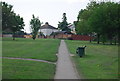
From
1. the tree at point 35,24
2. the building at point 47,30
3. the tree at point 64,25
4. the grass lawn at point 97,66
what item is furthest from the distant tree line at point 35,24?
the grass lawn at point 97,66

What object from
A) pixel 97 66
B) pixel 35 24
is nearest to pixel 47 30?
pixel 35 24

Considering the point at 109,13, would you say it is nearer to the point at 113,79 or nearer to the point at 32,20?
the point at 113,79

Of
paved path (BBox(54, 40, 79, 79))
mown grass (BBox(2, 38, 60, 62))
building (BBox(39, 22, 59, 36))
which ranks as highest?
building (BBox(39, 22, 59, 36))

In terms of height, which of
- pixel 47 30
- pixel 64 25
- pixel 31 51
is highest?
pixel 64 25

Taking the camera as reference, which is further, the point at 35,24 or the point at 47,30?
the point at 47,30

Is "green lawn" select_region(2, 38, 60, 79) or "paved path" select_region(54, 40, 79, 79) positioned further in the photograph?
"paved path" select_region(54, 40, 79, 79)

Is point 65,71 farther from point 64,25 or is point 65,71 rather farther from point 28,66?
point 64,25

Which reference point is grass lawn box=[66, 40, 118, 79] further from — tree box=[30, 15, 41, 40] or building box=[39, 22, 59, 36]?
building box=[39, 22, 59, 36]

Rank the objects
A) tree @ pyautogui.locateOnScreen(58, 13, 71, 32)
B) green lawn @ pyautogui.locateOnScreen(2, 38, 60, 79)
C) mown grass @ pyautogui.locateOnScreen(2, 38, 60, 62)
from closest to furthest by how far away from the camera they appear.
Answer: green lawn @ pyautogui.locateOnScreen(2, 38, 60, 79) → mown grass @ pyautogui.locateOnScreen(2, 38, 60, 62) → tree @ pyautogui.locateOnScreen(58, 13, 71, 32)

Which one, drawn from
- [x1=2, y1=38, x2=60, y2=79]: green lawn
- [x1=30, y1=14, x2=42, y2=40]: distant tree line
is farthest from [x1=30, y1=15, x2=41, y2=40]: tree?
[x1=2, y1=38, x2=60, y2=79]: green lawn

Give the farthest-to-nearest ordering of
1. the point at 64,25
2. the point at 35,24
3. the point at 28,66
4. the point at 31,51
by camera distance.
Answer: the point at 64,25, the point at 35,24, the point at 31,51, the point at 28,66

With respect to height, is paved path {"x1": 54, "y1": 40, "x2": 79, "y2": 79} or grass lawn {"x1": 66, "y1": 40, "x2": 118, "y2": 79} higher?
paved path {"x1": 54, "y1": 40, "x2": 79, "y2": 79}

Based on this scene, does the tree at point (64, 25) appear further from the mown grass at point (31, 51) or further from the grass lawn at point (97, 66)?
the grass lawn at point (97, 66)

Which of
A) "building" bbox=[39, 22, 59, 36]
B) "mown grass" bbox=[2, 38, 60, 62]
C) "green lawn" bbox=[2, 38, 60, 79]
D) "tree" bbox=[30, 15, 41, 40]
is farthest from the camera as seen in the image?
"building" bbox=[39, 22, 59, 36]
